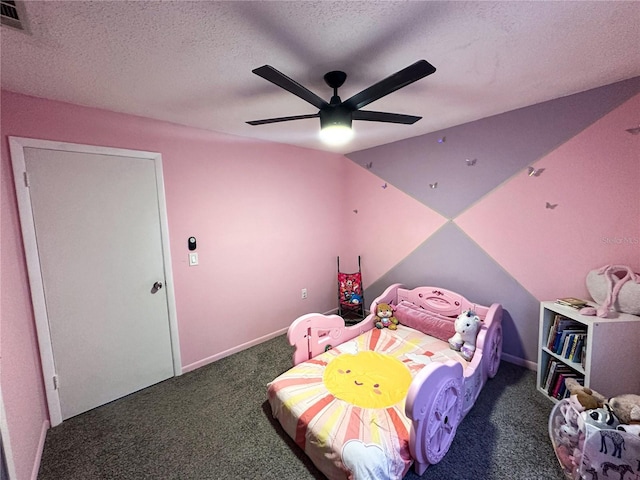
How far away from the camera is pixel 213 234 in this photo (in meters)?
2.50

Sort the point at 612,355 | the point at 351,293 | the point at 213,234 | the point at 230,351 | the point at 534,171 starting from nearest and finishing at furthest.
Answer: the point at 612,355, the point at 534,171, the point at 213,234, the point at 230,351, the point at 351,293

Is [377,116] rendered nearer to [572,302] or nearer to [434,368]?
[434,368]

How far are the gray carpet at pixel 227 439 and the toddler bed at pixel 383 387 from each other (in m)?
0.11

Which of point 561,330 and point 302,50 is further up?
point 302,50

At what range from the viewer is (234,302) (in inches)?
105

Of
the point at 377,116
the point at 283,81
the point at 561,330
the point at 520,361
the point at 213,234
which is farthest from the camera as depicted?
the point at 213,234

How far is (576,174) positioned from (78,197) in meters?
3.69

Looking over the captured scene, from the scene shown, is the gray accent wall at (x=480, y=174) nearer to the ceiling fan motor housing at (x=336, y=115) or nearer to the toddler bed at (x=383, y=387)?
the toddler bed at (x=383, y=387)

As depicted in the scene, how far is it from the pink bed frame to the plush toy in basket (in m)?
0.47

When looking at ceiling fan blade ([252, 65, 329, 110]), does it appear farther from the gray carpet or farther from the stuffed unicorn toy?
the stuffed unicorn toy

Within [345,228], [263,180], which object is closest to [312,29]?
[263,180]

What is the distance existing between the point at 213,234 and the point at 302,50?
5.86 feet

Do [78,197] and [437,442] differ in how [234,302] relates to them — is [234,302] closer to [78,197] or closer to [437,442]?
[78,197]

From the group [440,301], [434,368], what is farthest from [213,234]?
[440,301]
